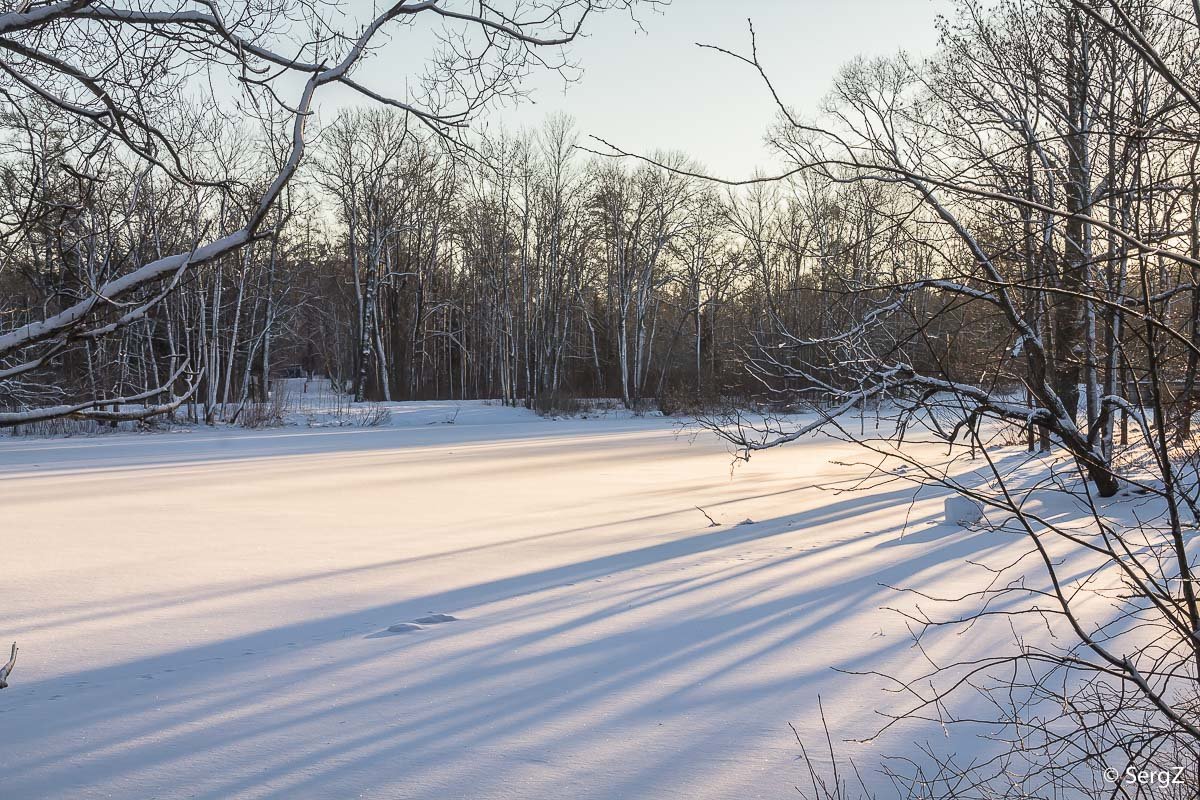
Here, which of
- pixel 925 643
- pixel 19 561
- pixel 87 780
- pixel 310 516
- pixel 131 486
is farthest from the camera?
pixel 131 486

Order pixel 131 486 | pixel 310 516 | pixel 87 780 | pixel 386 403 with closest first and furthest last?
pixel 87 780 < pixel 310 516 < pixel 131 486 < pixel 386 403

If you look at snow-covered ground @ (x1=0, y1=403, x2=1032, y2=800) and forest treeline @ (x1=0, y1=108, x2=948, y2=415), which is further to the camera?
forest treeline @ (x1=0, y1=108, x2=948, y2=415)

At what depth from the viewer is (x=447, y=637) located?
5.03m

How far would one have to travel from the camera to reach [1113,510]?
9414 mm

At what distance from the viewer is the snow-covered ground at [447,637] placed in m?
3.48

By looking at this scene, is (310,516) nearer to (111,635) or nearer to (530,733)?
(111,635)

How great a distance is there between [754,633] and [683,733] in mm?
1452

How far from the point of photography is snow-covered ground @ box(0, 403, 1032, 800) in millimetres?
3477

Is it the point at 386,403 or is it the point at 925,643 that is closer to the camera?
the point at 925,643

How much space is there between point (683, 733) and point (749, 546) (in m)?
3.92

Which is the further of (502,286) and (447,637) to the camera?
(502,286)

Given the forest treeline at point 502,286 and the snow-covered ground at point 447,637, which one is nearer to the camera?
the snow-covered ground at point 447,637

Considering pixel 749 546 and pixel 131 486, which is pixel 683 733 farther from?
pixel 131 486

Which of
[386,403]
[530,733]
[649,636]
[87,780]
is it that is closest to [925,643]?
[649,636]
